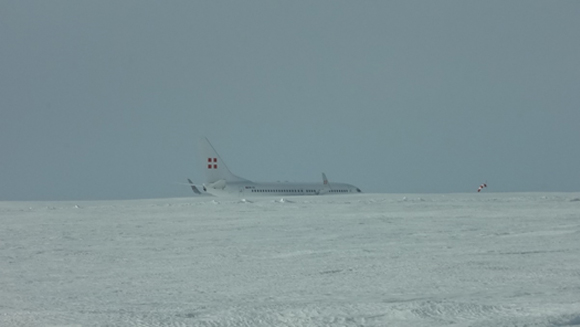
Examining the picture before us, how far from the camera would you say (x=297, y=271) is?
7391 millimetres

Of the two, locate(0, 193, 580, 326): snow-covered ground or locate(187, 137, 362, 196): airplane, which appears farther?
locate(187, 137, 362, 196): airplane

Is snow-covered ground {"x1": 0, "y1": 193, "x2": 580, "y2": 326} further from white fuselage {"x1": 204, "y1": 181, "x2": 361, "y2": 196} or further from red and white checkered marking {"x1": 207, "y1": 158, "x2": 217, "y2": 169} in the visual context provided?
red and white checkered marking {"x1": 207, "y1": 158, "x2": 217, "y2": 169}

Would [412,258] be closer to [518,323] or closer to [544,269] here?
[544,269]

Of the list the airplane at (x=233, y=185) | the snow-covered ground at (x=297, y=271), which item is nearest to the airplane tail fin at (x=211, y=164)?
the airplane at (x=233, y=185)

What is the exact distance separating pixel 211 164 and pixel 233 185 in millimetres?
2533

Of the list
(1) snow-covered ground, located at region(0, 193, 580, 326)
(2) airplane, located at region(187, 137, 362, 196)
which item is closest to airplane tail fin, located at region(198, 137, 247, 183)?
(2) airplane, located at region(187, 137, 362, 196)

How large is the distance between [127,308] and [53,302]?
2.49 ft

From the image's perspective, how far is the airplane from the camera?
175ft

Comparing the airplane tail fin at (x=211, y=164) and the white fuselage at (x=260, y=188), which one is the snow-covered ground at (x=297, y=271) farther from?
the airplane tail fin at (x=211, y=164)

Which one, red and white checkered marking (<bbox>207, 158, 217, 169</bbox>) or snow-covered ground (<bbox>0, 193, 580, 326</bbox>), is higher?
red and white checkered marking (<bbox>207, 158, 217, 169</bbox>)

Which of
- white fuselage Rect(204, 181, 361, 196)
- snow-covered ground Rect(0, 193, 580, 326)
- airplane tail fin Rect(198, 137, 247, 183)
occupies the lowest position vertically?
snow-covered ground Rect(0, 193, 580, 326)

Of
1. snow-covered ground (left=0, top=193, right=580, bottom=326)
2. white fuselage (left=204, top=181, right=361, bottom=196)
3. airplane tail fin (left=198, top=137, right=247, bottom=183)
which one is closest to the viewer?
snow-covered ground (left=0, top=193, right=580, bottom=326)

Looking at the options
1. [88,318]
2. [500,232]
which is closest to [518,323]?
[88,318]

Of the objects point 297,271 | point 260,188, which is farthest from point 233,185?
point 297,271
